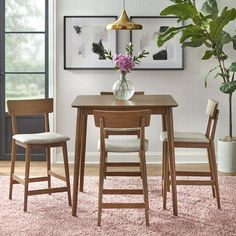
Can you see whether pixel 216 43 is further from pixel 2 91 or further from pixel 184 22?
pixel 2 91

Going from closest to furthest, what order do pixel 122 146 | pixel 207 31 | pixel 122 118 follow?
pixel 122 118 → pixel 122 146 → pixel 207 31

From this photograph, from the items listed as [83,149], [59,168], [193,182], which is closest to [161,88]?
[59,168]

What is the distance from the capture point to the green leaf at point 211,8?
261 inches

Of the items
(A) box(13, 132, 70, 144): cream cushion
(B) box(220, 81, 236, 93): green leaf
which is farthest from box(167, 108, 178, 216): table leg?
(B) box(220, 81, 236, 93): green leaf

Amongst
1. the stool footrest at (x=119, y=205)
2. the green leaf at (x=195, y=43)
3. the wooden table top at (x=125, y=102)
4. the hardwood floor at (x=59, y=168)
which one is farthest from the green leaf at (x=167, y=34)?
the stool footrest at (x=119, y=205)

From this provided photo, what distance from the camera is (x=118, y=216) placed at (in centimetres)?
489

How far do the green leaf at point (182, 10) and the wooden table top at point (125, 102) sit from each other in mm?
1077

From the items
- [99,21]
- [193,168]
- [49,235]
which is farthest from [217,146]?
[49,235]

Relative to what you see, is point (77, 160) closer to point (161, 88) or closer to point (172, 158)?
point (172, 158)

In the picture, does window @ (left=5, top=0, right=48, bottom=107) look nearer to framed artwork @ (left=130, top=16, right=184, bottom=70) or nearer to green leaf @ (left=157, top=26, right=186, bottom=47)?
framed artwork @ (left=130, top=16, right=184, bottom=70)

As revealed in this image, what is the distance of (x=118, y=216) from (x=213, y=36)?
97.4 inches

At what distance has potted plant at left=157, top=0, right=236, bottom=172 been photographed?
20.8ft

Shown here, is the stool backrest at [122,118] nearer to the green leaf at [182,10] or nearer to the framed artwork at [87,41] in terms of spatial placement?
the green leaf at [182,10]

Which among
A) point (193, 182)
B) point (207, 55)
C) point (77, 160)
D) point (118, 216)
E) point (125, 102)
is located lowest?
point (118, 216)
